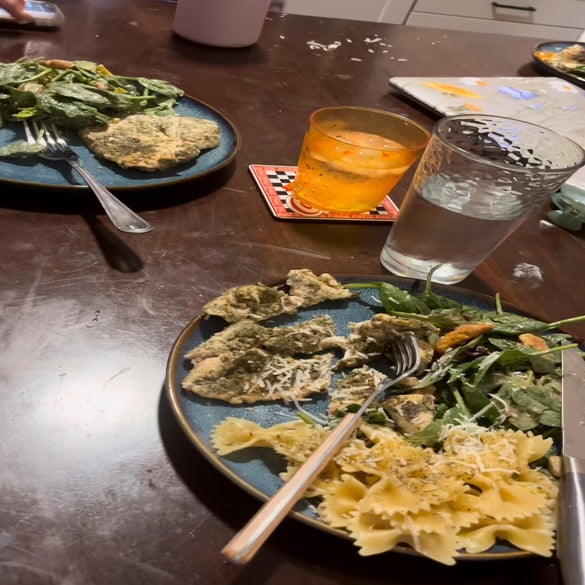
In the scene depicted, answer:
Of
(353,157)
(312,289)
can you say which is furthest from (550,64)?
(312,289)

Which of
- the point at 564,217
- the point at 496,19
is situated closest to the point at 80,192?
the point at 564,217

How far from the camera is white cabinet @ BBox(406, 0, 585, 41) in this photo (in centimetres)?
331

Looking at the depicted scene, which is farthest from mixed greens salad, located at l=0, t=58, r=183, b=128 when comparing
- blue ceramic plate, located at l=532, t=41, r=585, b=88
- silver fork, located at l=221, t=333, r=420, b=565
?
blue ceramic plate, located at l=532, t=41, r=585, b=88

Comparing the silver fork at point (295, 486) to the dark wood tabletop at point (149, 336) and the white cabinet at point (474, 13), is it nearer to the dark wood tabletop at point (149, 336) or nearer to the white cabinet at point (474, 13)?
the dark wood tabletop at point (149, 336)

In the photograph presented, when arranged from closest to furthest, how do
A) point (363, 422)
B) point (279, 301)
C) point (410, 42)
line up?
point (363, 422) → point (279, 301) → point (410, 42)

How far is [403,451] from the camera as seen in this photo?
1.66ft

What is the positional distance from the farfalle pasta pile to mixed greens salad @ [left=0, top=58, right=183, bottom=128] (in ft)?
1.92

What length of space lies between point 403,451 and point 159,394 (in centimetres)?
22

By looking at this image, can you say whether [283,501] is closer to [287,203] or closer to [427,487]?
[427,487]

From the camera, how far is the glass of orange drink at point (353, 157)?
0.90 metres

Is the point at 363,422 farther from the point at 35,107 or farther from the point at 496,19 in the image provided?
the point at 496,19

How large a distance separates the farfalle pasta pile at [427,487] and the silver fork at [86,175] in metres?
0.31

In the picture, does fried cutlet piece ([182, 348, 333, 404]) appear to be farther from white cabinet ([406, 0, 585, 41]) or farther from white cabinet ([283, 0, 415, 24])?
white cabinet ([406, 0, 585, 41])

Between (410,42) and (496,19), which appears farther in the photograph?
(496,19)
